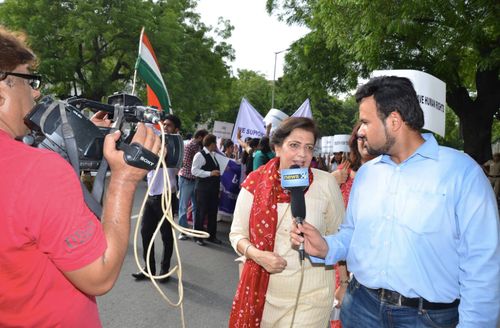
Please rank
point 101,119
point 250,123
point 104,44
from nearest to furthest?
point 101,119
point 250,123
point 104,44

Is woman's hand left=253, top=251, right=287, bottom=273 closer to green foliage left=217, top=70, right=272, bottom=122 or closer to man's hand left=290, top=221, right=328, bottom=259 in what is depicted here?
man's hand left=290, top=221, right=328, bottom=259

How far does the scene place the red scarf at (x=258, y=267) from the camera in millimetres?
2637

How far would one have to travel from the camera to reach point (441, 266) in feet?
6.40

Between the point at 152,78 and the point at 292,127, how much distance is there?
1870mm

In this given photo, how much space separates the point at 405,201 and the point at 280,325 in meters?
1.15

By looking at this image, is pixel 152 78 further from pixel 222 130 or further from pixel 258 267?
pixel 222 130

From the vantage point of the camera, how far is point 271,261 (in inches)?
97.3

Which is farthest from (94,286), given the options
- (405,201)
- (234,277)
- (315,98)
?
(315,98)

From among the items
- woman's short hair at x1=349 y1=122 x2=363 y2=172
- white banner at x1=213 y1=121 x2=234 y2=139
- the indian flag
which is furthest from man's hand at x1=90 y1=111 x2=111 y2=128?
white banner at x1=213 y1=121 x2=234 y2=139

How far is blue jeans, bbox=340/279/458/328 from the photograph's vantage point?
196 cm

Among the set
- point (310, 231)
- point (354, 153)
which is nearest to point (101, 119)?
point (310, 231)

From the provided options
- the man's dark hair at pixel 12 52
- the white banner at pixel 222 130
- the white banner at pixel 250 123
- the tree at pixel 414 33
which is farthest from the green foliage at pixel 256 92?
the man's dark hair at pixel 12 52

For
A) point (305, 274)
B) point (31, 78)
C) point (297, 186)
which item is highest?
point (31, 78)

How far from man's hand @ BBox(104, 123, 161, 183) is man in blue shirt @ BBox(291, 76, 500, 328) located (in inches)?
42.4
